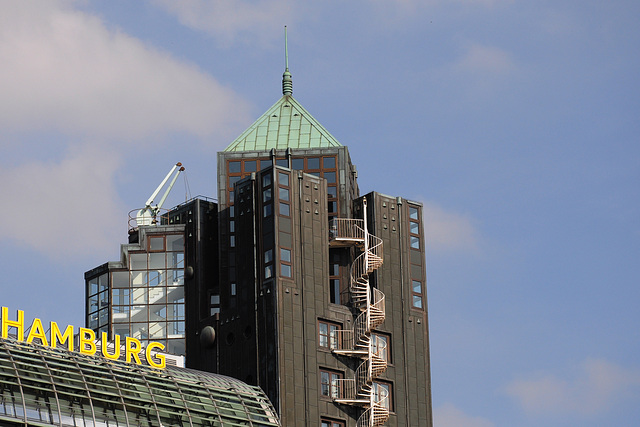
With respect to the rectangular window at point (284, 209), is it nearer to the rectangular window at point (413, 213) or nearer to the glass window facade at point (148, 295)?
the rectangular window at point (413, 213)

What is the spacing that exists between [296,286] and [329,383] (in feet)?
32.7

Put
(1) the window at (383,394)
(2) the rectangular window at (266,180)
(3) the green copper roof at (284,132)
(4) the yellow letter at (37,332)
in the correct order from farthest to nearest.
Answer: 1. (3) the green copper roof at (284,132)
2. (2) the rectangular window at (266,180)
3. (1) the window at (383,394)
4. (4) the yellow letter at (37,332)

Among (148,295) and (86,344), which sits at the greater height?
(148,295)

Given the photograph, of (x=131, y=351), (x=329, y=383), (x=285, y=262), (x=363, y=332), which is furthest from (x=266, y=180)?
Result: (x=131, y=351)

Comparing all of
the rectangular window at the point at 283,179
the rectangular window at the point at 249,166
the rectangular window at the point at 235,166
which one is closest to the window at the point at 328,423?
the rectangular window at the point at 283,179

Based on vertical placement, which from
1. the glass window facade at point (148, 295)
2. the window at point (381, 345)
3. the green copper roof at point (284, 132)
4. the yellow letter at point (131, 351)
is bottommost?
the yellow letter at point (131, 351)

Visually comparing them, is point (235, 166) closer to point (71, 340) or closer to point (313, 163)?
point (313, 163)

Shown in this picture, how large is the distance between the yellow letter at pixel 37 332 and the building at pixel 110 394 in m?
0.77

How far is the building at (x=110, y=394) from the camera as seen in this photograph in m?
136

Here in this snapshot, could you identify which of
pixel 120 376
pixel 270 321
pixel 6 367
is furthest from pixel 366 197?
pixel 6 367

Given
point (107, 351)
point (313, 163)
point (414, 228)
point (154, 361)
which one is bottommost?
point (154, 361)

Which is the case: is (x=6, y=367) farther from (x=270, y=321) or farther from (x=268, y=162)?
(x=268, y=162)

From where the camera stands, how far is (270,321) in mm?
159125

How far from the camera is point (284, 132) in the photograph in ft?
591
